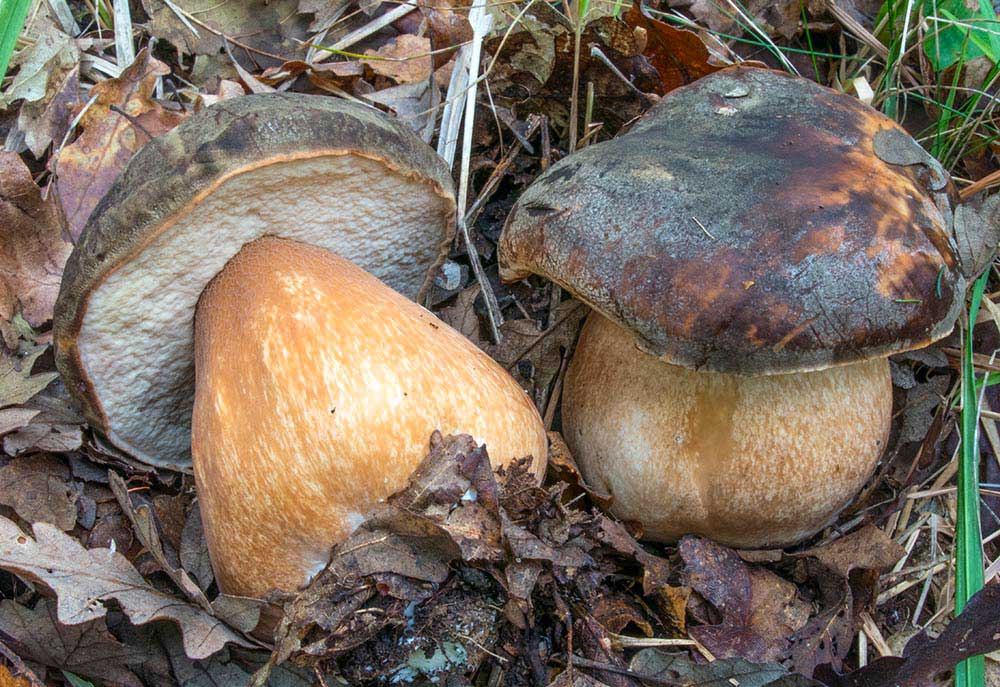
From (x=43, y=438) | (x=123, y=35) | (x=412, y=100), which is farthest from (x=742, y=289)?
(x=123, y=35)

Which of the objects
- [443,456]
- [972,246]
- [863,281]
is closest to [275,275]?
[443,456]

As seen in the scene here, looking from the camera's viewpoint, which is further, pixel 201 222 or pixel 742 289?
pixel 201 222

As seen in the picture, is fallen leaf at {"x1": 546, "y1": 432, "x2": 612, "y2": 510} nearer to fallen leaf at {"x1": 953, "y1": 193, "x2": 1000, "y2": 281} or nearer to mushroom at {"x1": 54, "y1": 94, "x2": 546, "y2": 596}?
mushroom at {"x1": 54, "y1": 94, "x2": 546, "y2": 596}

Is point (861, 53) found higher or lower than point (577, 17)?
lower

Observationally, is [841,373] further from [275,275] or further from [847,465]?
[275,275]

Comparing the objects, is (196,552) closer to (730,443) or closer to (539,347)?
(539,347)
